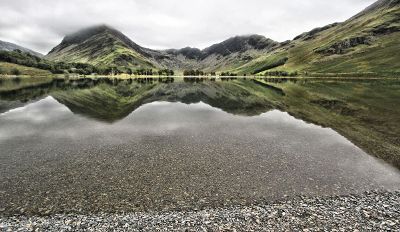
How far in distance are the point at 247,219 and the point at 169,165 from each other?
12.9 metres

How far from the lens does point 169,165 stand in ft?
99.2

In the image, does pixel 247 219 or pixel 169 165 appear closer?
pixel 247 219

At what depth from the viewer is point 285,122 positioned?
55.4m

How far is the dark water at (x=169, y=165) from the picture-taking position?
22.7 metres

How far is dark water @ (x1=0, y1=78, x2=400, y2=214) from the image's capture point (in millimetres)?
22703

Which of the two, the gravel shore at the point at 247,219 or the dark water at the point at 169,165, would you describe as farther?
the dark water at the point at 169,165

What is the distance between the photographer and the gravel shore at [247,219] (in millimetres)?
18172

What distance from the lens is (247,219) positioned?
19.3 m

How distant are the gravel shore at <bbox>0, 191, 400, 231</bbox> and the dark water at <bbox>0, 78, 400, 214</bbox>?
1.44 metres

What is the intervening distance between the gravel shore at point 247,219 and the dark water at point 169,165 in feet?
4.72

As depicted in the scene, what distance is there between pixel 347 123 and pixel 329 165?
91.7 feet

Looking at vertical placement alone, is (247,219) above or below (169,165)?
below

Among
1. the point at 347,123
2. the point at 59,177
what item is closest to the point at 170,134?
the point at 59,177

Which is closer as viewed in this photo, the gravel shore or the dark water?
the gravel shore
